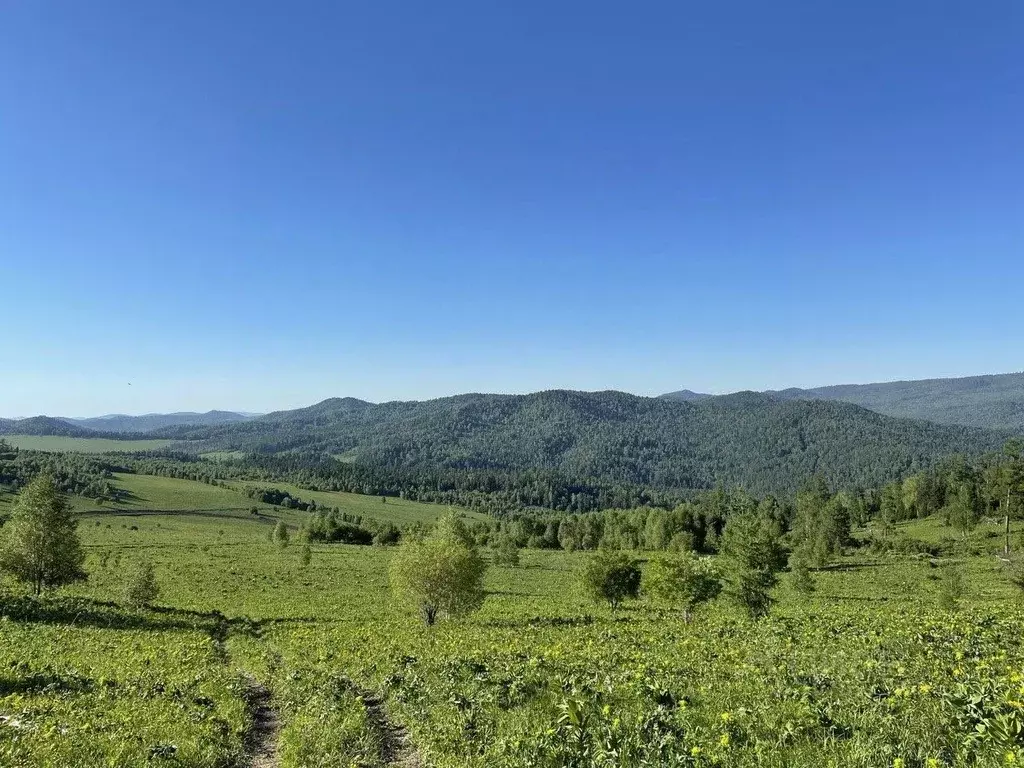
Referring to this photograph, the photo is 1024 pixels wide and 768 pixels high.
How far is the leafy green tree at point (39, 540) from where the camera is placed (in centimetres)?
4500

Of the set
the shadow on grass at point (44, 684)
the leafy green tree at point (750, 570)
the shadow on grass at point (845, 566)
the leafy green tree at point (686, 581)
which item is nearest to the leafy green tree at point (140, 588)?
the shadow on grass at point (44, 684)

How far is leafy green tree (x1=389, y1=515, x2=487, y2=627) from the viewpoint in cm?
3838

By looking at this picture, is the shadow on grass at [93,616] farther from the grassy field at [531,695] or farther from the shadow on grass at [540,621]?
the shadow on grass at [540,621]

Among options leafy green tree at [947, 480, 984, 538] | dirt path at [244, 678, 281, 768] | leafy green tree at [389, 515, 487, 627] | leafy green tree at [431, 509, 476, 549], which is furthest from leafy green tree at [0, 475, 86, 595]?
leafy green tree at [947, 480, 984, 538]

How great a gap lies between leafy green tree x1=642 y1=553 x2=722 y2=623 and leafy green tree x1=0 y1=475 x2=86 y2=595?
47.0 meters

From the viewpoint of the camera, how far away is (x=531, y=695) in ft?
39.7

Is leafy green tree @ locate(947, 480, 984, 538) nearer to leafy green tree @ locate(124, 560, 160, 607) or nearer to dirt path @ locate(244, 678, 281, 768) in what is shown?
leafy green tree @ locate(124, 560, 160, 607)

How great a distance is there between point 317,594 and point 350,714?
2139 inches

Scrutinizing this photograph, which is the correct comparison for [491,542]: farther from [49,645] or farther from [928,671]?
[928,671]

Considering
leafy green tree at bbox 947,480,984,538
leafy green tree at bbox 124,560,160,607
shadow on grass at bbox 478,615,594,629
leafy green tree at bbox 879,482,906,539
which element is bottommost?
leafy green tree at bbox 879,482,906,539

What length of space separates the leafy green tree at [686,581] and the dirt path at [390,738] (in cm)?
3093

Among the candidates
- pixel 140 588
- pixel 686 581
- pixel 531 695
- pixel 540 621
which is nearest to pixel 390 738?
pixel 531 695

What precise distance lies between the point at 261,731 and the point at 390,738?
3784mm

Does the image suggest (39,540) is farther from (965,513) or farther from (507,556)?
(965,513)
